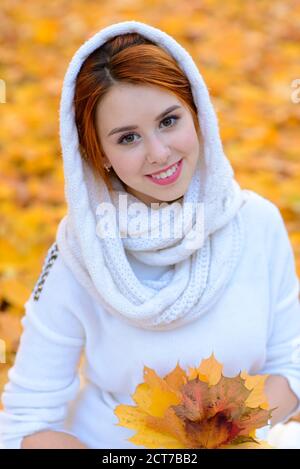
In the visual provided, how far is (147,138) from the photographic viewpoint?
1132 mm

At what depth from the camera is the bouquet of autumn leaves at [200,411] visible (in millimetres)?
921

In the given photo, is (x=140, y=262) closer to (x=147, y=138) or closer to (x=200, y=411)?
(x=147, y=138)

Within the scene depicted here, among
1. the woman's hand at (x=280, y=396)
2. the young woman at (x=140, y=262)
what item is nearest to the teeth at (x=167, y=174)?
the young woman at (x=140, y=262)

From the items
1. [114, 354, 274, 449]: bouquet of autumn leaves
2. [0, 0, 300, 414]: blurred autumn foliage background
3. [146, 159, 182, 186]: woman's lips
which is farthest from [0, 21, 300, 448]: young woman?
[0, 0, 300, 414]: blurred autumn foliage background

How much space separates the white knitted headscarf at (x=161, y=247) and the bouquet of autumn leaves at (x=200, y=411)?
22cm

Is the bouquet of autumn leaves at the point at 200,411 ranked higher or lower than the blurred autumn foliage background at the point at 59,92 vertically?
lower

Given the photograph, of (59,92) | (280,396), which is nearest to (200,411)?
(280,396)

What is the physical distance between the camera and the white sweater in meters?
1.28

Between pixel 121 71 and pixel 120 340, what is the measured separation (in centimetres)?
46

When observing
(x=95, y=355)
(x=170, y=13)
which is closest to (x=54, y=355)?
(x=95, y=355)

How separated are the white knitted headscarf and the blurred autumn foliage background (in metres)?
0.67

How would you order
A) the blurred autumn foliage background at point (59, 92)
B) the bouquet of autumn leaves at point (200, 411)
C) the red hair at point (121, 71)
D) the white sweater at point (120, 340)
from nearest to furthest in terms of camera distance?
1. the bouquet of autumn leaves at point (200, 411)
2. the red hair at point (121, 71)
3. the white sweater at point (120, 340)
4. the blurred autumn foliage background at point (59, 92)

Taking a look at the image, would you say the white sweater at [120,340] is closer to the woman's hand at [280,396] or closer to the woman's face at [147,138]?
the woman's hand at [280,396]

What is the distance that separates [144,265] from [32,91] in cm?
213
